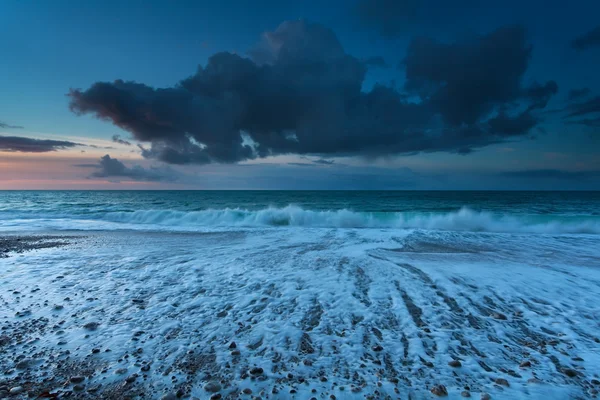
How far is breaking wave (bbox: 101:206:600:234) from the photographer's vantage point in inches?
680

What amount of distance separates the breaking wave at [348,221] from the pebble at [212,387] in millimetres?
15527

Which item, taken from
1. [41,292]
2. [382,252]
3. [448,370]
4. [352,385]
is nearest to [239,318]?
[352,385]

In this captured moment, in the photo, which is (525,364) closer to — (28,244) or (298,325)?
(298,325)

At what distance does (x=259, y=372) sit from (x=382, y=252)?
7.79m

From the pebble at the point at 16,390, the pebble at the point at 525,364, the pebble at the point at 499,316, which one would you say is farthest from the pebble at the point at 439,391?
the pebble at the point at 16,390

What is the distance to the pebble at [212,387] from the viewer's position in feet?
9.54

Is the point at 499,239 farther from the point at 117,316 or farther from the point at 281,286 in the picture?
the point at 117,316

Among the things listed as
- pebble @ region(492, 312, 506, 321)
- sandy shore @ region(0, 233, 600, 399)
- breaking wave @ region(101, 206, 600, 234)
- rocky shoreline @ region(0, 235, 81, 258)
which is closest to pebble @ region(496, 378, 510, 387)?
sandy shore @ region(0, 233, 600, 399)

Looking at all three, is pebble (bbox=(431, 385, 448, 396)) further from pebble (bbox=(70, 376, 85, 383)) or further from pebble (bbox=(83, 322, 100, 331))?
pebble (bbox=(83, 322, 100, 331))

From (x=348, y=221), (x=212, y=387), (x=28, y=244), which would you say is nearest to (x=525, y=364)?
(x=212, y=387)

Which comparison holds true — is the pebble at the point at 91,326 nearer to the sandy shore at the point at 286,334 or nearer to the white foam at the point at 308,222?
the sandy shore at the point at 286,334

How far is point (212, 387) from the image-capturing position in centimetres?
293

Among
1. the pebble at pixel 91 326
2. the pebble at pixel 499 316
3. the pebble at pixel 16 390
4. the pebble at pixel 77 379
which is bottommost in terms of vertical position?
the pebble at pixel 91 326

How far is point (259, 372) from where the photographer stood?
126 inches
